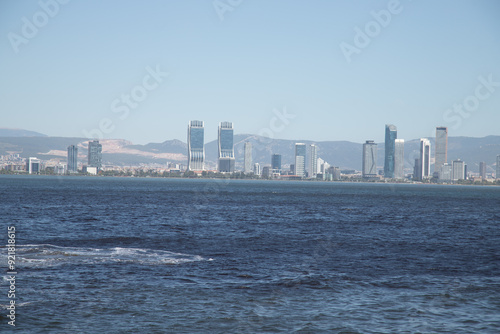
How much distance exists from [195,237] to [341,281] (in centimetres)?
2357

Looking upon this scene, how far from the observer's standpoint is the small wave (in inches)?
1321

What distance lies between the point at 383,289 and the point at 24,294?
1805 cm

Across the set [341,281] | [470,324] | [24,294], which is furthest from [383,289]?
[24,294]

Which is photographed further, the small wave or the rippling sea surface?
the small wave

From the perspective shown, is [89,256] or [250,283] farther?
[89,256]

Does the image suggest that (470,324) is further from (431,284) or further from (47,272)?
(47,272)

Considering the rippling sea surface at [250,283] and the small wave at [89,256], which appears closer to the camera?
the rippling sea surface at [250,283]

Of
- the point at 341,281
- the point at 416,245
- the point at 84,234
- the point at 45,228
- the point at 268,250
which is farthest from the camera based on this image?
the point at 45,228

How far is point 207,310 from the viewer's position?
74.6 feet

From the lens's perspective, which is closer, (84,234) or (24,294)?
(24,294)

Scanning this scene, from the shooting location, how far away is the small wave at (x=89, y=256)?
33.6m

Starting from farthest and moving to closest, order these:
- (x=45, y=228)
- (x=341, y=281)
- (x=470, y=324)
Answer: (x=45, y=228)
(x=341, y=281)
(x=470, y=324)

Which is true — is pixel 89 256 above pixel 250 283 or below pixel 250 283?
below

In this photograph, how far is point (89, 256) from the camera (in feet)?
119
